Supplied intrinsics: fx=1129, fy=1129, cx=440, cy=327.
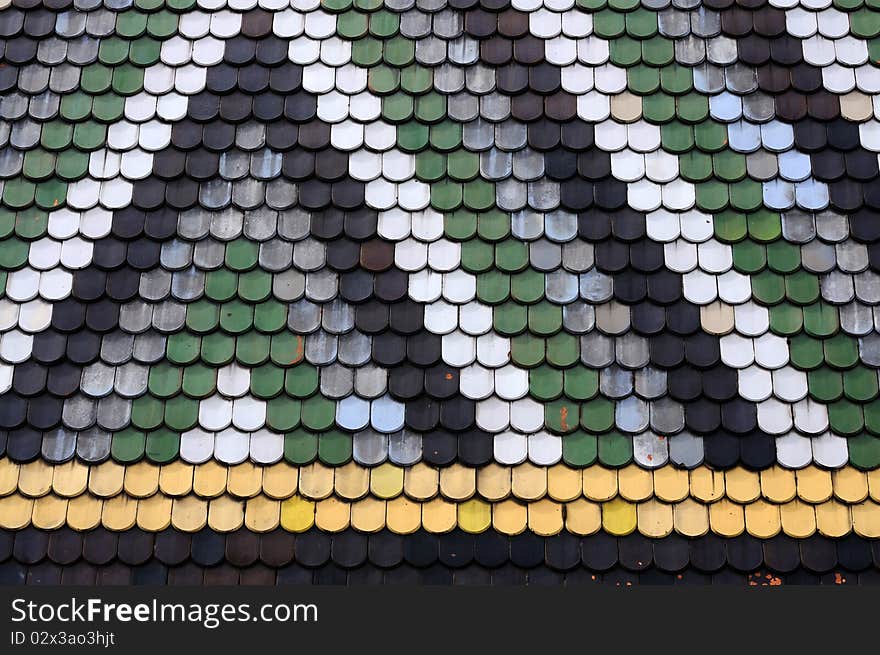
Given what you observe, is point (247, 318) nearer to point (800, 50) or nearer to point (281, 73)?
point (281, 73)

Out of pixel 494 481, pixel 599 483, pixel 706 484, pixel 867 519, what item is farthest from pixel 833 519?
pixel 494 481

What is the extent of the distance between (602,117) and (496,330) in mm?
1189

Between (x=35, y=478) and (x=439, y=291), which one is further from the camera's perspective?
(x=439, y=291)

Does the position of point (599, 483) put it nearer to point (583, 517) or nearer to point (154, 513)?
point (583, 517)

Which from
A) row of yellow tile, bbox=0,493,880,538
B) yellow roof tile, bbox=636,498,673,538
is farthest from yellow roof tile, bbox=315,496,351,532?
yellow roof tile, bbox=636,498,673,538

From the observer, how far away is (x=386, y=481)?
466cm

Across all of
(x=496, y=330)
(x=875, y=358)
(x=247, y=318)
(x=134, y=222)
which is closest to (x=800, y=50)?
(x=875, y=358)

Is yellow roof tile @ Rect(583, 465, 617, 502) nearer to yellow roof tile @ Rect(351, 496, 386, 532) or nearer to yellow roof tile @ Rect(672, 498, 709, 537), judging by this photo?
Answer: yellow roof tile @ Rect(672, 498, 709, 537)

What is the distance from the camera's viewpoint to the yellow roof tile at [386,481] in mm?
4637

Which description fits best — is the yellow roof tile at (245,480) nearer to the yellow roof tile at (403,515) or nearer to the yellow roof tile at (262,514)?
the yellow roof tile at (262,514)

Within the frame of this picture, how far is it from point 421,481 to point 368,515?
26cm

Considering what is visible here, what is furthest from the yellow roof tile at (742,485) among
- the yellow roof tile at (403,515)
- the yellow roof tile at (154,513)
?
the yellow roof tile at (154,513)

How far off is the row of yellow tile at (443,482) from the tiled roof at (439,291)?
0.01 meters

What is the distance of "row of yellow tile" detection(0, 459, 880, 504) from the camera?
460cm
